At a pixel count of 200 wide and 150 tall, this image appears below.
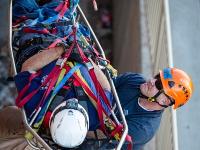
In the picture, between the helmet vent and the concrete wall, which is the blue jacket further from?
the concrete wall

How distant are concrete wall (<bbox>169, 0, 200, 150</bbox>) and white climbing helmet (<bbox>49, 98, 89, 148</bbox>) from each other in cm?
156

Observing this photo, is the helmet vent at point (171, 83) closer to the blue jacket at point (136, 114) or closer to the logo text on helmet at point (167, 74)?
the logo text on helmet at point (167, 74)

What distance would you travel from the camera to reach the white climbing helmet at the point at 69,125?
2.13 m

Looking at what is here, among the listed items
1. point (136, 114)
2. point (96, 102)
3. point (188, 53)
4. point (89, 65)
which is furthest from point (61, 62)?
point (188, 53)

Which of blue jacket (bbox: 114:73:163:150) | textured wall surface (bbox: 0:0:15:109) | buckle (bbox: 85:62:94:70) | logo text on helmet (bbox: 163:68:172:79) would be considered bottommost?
textured wall surface (bbox: 0:0:15:109)

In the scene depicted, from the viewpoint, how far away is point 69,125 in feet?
6.99

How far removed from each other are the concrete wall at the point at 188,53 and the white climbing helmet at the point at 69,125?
1.56 m

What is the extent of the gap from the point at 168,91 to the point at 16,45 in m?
1.05

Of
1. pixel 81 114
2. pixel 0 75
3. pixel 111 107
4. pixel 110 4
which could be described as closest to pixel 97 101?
pixel 111 107

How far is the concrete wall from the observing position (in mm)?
3617

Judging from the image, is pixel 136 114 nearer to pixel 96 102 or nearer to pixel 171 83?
pixel 171 83

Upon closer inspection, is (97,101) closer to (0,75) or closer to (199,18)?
(199,18)

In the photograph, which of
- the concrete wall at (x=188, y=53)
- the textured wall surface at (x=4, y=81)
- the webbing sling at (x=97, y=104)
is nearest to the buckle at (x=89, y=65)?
the webbing sling at (x=97, y=104)

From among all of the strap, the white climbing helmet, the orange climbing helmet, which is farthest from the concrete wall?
the white climbing helmet
